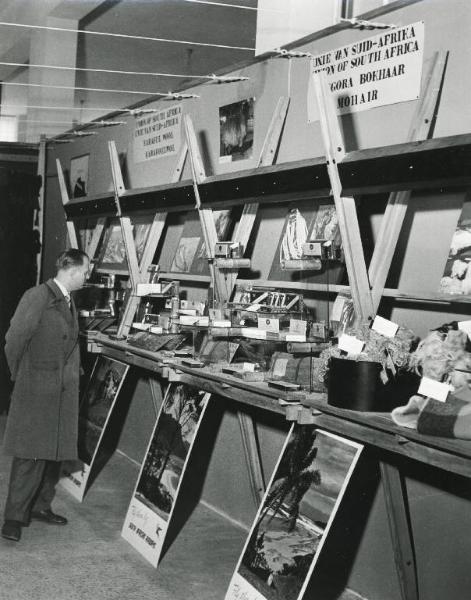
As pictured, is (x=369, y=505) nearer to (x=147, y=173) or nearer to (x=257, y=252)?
(x=257, y=252)

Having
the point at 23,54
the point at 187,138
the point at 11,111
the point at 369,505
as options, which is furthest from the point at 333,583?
the point at 11,111

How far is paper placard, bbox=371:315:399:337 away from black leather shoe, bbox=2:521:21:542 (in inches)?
100

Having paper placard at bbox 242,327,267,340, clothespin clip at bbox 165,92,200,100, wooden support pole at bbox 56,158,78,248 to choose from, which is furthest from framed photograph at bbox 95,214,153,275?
paper placard at bbox 242,327,267,340

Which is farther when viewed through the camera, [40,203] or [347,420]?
[40,203]

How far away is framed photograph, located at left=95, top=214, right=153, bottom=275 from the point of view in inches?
260

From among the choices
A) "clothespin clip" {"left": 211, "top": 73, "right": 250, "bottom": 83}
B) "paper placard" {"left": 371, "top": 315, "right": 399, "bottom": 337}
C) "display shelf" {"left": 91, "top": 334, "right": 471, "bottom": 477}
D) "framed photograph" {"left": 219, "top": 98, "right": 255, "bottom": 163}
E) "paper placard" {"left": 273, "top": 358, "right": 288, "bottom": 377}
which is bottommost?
"display shelf" {"left": 91, "top": 334, "right": 471, "bottom": 477}

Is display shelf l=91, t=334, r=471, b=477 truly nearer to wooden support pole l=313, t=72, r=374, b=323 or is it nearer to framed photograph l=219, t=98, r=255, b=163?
wooden support pole l=313, t=72, r=374, b=323

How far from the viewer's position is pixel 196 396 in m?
4.84

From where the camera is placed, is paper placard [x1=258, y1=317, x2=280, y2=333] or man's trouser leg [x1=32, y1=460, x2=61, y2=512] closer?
paper placard [x1=258, y1=317, x2=280, y2=333]

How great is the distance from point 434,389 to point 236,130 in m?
2.80

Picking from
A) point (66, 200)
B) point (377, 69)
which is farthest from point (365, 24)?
point (66, 200)

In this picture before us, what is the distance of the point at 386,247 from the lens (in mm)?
3799

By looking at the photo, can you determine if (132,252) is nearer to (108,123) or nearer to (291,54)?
(108,123)

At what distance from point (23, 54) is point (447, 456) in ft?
32.4
